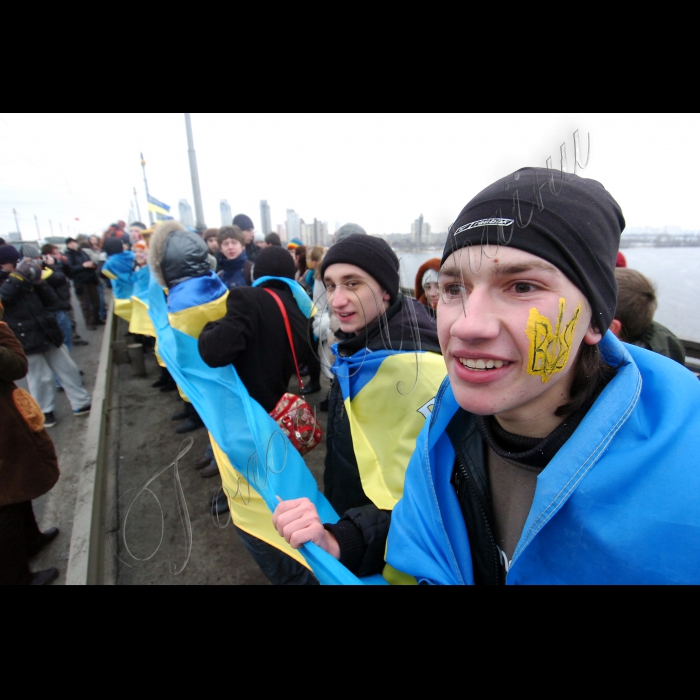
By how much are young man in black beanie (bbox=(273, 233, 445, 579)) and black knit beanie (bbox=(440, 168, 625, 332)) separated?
85 cm

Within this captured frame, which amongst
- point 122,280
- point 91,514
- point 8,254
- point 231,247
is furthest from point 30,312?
point 91,514

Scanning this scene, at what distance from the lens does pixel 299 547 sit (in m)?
1.24

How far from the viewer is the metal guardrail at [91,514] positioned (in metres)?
2.54

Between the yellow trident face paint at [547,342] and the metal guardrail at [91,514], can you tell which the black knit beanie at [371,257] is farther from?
the metal guardrail at [91,514]

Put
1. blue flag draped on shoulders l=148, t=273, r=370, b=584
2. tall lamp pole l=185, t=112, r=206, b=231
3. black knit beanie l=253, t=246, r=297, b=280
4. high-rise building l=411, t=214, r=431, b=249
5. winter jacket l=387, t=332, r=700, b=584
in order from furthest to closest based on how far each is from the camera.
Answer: tall lamp pole l=185, t=112, r=206, b=231 → black knit beanie l=253, t=246, r=297, b=280 → blue flag draped on shoulders l=148, t=273, r=370, b=584 → high-rise building l=411, t=214, r=431, b=249 → winter jacket l=387, t=332, r=700, b=584

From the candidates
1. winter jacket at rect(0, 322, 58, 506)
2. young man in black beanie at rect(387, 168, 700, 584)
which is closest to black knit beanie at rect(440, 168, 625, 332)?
young man in black beanie at rect(387, 168, 700, 584)

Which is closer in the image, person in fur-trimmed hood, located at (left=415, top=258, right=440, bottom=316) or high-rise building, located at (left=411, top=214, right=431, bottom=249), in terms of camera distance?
high-rise building, located at (left=411, top=214, right=431, bottom=249)

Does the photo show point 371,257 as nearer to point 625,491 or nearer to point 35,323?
point 625,491

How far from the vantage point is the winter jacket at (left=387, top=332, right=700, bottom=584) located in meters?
0.71

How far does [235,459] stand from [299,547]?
42.4 inches

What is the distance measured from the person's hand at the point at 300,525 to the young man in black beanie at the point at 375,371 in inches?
14.0

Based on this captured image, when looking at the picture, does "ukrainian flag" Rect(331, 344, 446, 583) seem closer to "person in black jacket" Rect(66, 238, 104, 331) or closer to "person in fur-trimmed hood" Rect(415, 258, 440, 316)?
"person in fur-trimmed hood" Rect(415, 258, 440, 316)

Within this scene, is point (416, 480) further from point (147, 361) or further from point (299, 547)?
point (147, 361)

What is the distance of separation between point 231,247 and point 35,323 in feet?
8.53
